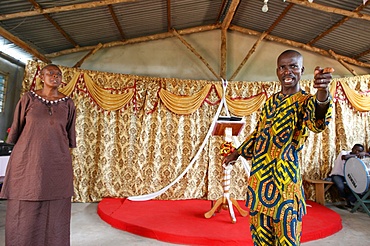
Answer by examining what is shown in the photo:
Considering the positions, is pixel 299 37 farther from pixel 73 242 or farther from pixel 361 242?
pixel 73 242

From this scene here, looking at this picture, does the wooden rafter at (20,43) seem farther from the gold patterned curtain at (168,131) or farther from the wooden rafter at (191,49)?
the wooden rafter at (191,49)

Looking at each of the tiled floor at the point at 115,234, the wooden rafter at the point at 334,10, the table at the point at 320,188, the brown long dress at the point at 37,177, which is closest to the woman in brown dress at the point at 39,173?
the brown long dress at the point at 37,177

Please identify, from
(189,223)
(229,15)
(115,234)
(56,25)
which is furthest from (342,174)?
(56,25)

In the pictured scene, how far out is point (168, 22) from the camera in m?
5.59

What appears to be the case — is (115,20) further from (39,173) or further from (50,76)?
(39,173)

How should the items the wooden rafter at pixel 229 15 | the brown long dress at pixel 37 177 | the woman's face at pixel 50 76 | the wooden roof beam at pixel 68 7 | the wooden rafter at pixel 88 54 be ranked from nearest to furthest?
the brown long dress at pixel 37 177 < the woman's face at pixel 50 76 < the wooden roof beam at pixel 68 7 < the wooden rafter at pixel 229 15 < the wooden rafter at pixel 88 54

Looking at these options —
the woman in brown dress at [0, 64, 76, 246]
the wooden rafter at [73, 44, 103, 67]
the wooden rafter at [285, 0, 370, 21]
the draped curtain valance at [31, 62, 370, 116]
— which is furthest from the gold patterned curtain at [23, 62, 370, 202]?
the woman in brown dress at [0, 64, 76, 246]

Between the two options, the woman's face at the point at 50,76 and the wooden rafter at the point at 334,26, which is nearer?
the woman's face at the point at 50,76

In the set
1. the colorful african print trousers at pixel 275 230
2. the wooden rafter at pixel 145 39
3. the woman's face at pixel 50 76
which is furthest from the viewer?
the wooden rafter at pixel 145 39

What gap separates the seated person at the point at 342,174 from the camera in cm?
503

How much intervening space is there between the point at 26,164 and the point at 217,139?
4045 millimetres

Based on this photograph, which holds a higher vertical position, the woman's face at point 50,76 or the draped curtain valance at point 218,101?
the draped curtain valance at point 218,101

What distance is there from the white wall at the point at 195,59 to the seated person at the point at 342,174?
1811mm

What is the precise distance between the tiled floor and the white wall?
317 centimetres
